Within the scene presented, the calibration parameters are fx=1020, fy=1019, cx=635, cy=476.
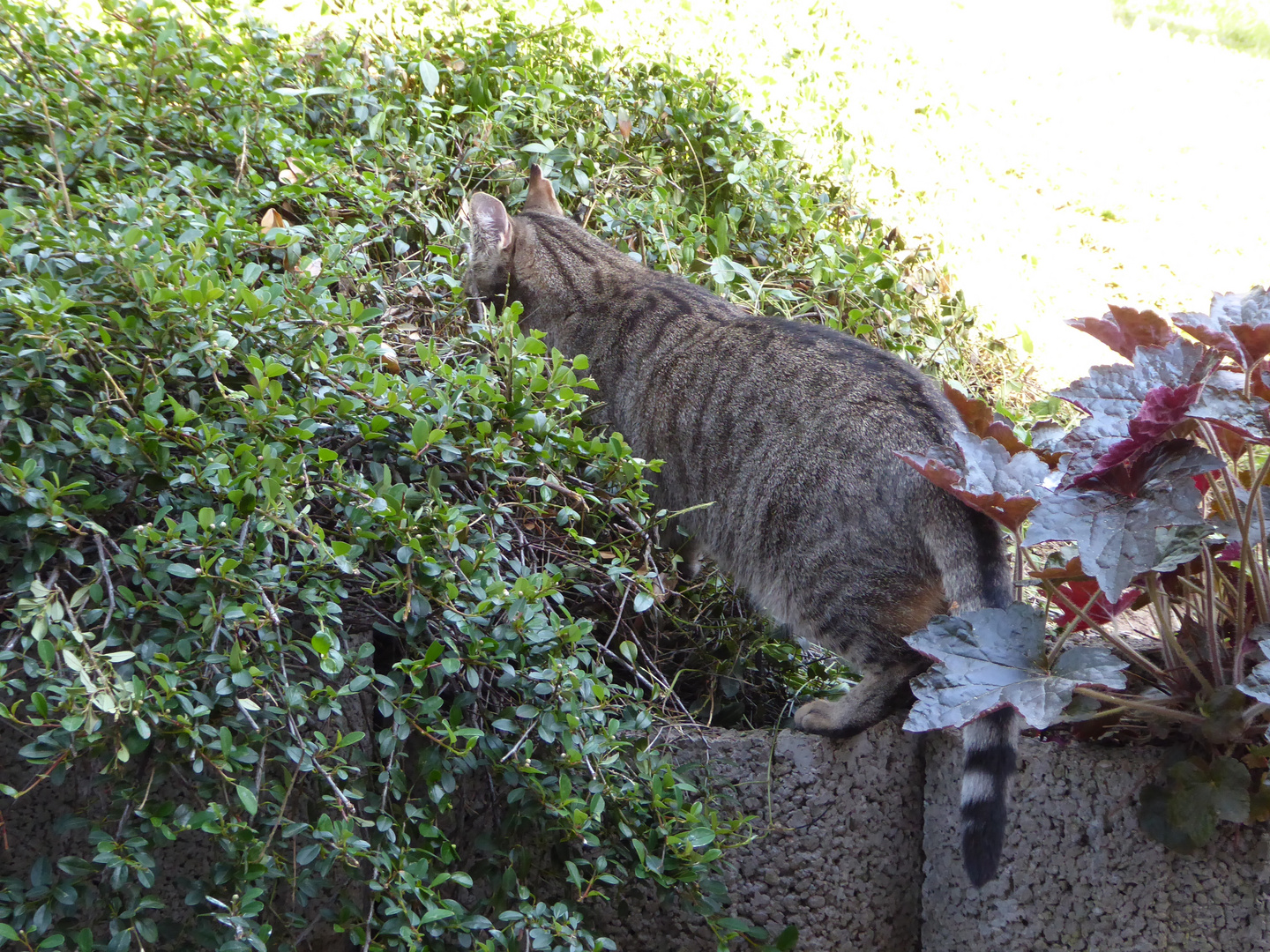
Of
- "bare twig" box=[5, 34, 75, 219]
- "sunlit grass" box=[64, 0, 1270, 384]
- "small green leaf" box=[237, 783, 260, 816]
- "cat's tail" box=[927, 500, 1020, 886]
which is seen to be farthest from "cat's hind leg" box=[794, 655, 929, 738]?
"sunlit grass" box=[64, 0, 1270, 384]

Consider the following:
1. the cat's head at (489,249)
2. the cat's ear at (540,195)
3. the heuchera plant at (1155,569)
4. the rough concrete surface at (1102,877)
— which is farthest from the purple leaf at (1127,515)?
the cat's ear at (540,195)

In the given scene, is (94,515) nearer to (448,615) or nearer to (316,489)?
(316,489)

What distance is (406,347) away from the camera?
265 centimetres

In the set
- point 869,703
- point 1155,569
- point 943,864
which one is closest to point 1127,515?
point 1155,569

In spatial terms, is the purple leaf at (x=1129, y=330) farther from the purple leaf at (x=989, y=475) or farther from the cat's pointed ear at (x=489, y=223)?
the cat's pointed ear at (x=489, y=223)

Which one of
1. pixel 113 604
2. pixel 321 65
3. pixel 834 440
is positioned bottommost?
pixel 113 604

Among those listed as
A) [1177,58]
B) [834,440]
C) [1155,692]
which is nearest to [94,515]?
[834,440]

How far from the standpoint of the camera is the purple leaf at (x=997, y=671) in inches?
70.4

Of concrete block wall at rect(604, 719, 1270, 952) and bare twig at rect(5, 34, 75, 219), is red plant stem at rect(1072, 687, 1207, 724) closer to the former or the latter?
concrete block wall at rect(604, 719, 1270, 952)

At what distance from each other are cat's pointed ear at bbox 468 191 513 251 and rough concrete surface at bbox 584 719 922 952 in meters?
1.80

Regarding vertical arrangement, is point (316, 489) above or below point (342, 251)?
below

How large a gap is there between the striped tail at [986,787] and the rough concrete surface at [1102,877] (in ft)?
0.58

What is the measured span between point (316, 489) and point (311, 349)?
1.01 feet

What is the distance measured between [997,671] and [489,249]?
2168mm
